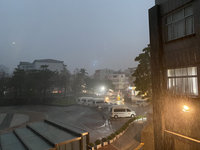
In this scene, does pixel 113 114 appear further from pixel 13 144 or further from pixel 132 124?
pixel 13 144

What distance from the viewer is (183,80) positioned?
6.09 meters

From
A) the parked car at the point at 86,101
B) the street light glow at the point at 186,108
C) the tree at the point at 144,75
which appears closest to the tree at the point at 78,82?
the parked car at the point at 86,101

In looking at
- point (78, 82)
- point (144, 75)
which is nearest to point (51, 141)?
point (144, 75)

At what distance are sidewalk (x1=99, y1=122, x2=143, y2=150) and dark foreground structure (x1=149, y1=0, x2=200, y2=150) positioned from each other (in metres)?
3.44

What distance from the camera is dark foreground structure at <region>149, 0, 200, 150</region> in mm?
5574

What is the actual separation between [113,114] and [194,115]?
1303cm

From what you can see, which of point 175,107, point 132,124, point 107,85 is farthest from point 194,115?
point 107,85

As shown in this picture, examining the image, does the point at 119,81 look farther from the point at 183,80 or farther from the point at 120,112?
the point at 183,80

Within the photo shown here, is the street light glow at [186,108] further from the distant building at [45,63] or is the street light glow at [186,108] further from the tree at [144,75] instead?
the distant building at [45,63]

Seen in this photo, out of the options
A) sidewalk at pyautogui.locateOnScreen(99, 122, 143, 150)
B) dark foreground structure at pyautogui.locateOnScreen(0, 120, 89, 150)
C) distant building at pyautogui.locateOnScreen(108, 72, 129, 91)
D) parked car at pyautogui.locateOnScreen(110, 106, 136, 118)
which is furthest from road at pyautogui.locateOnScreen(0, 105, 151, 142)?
distant building at pyautogui.locateOnScreen(108, 72, 129, 91)

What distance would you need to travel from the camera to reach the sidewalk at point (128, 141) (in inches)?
374

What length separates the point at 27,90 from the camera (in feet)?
119

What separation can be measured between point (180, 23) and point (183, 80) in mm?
3070

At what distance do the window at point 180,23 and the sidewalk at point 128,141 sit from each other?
28.7ft
